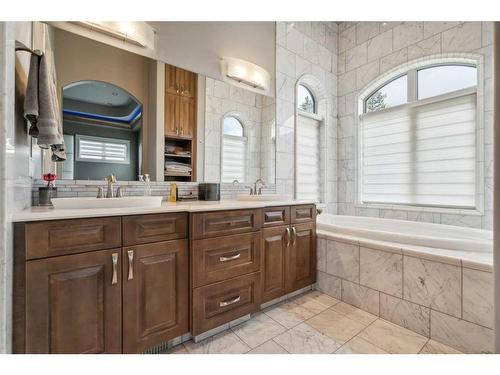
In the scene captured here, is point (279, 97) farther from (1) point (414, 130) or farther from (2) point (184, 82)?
(1) point (414, 130)

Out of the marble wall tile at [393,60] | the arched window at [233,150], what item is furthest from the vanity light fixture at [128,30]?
the marble wall tile at [393,60]

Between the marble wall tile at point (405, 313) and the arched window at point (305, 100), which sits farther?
the arched window at point (305, 100)

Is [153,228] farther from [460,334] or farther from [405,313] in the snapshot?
[460,334]

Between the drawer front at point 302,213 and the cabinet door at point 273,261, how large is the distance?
13 centimetres

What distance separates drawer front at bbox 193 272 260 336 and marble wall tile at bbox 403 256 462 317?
106 cm

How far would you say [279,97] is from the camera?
279 cm

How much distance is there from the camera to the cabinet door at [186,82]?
2.05 m

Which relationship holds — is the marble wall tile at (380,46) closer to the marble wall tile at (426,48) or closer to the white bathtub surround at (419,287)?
the marble wall tile at (426,48)

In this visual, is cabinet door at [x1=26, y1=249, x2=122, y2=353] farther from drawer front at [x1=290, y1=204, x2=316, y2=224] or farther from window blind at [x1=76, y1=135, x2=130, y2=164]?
drawer front at [x1=290, y1=204, x2=316, y2=224]

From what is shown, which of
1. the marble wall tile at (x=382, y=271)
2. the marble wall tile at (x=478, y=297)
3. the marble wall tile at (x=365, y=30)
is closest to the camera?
the marble wall tile at (x=478, y=297)

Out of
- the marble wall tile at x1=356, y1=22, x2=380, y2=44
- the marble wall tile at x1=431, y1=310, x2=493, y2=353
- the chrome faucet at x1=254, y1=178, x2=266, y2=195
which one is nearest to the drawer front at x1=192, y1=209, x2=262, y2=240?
the chrome faucet at x1=254, y1=178, x2=266, y2=195

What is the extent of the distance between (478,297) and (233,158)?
2.04 m

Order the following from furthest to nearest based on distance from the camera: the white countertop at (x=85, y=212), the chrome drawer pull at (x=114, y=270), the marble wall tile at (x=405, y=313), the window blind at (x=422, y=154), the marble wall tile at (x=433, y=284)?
the window blind at (x=422, y=154), the marble wall tile at (x=405, y=313), the marble wall tile at (x=433, y=284), the chrome drawer pull at (x=114, y=270), the white countertop at (x=85, y=212)

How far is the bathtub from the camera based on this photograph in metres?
1.62
